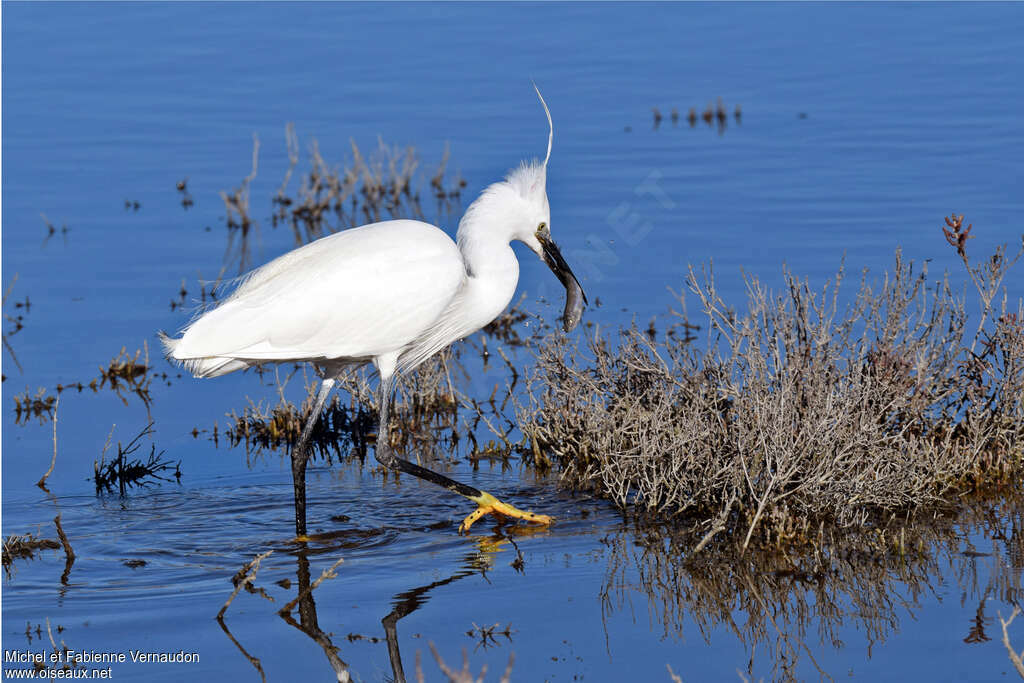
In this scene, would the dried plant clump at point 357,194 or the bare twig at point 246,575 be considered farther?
the dried plant clump at point 357,194

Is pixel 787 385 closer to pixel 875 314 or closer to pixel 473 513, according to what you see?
pixel 875 314

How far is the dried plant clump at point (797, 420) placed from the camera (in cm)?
578

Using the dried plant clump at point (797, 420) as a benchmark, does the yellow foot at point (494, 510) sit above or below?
below

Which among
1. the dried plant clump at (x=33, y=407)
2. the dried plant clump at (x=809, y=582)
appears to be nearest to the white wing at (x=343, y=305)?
the dried plant clump at (x=809, y=582)

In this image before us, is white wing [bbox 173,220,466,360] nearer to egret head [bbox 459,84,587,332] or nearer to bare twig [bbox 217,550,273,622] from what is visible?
egret head [bbox 459,84,587,332]

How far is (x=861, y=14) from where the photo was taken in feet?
60.7

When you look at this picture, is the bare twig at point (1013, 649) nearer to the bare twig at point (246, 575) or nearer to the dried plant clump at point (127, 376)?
the bare twig at point (246, 575)

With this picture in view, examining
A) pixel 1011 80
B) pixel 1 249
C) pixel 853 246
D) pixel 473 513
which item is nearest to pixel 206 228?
pixel 1 249

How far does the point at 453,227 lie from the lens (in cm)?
1129

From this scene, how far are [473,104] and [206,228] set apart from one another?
12.4 ft

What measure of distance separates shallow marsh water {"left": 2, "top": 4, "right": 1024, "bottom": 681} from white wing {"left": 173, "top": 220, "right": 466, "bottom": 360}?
852 millimetres

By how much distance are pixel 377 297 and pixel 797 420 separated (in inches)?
73.9

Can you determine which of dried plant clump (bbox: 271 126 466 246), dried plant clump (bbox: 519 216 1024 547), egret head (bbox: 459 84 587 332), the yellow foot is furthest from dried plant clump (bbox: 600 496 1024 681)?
dried plant clump (bbox: 271 126 466 246)

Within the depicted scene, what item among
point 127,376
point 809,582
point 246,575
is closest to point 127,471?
point 127,376
